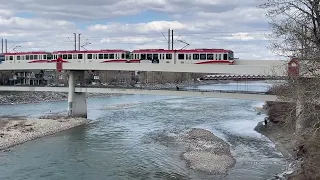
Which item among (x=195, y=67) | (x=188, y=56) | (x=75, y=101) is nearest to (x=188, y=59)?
(x=188, y=56)

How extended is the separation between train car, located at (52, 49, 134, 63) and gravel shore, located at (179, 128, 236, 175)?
14.3m

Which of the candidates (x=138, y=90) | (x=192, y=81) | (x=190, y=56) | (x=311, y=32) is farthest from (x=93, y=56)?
(x=192, y=81)

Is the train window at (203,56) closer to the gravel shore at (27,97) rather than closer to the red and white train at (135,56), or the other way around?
the red and white train at (135,56)

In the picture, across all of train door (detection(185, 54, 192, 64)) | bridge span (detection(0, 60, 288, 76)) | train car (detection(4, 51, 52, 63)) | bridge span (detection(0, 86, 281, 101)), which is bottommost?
bridge span (detection(0, 86, 281, 101))

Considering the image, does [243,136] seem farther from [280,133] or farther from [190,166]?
[190,166]

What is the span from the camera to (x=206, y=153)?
26688 millimetres

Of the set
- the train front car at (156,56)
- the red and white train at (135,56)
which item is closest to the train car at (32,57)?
the red and white train at (135,56)

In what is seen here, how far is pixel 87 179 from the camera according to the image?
2042 cm

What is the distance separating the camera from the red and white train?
3947 cm

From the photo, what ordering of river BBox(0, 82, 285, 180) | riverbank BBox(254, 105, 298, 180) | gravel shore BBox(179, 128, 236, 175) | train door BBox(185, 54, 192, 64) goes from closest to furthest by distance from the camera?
riverbank BBox(254, 105, 298, 180) → river BBox(0, 82, 285, 180) → gravel shore BBox(179, 128, 236, 175) → train door BBox(185, 54, 192, 64)

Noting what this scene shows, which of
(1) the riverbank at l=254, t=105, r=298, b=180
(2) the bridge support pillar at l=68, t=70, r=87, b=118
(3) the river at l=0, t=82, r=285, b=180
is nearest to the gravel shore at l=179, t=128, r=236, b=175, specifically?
(3) the river at l=0, t=82, r=285, b=180

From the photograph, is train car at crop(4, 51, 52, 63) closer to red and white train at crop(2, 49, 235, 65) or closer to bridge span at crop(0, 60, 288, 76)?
red and white train at crop(2, 49, 235, 65)

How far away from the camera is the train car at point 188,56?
39281 mm

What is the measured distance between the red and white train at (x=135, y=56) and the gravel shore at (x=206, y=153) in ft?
27.4
